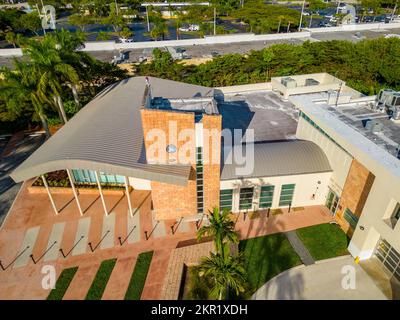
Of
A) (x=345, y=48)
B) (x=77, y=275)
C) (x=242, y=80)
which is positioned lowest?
(x=77, y=275)

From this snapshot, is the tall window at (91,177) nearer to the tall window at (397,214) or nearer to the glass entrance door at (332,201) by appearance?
the glass entrance door at (332,201)

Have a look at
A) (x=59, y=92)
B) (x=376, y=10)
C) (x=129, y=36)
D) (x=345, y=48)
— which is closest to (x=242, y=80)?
(x=345, y=48)

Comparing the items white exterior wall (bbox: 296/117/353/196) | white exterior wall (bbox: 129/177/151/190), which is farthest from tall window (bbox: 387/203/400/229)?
white exterior wall (bbox: 129/177/151/190)

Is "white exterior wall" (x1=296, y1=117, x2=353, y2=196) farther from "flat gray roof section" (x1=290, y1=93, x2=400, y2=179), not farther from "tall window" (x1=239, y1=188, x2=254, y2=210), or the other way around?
"tall window" (x1=239, y1=188, x2=254, y2=210)

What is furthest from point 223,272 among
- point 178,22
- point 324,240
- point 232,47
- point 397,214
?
point 178,22

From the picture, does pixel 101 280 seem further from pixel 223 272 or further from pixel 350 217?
pixel 350 217

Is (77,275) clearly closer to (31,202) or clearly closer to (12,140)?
(31,202)

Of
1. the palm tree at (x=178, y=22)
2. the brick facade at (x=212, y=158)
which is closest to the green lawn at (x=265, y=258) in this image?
the brick facade at (x=212, y=158)

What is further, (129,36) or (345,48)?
(129,36)
